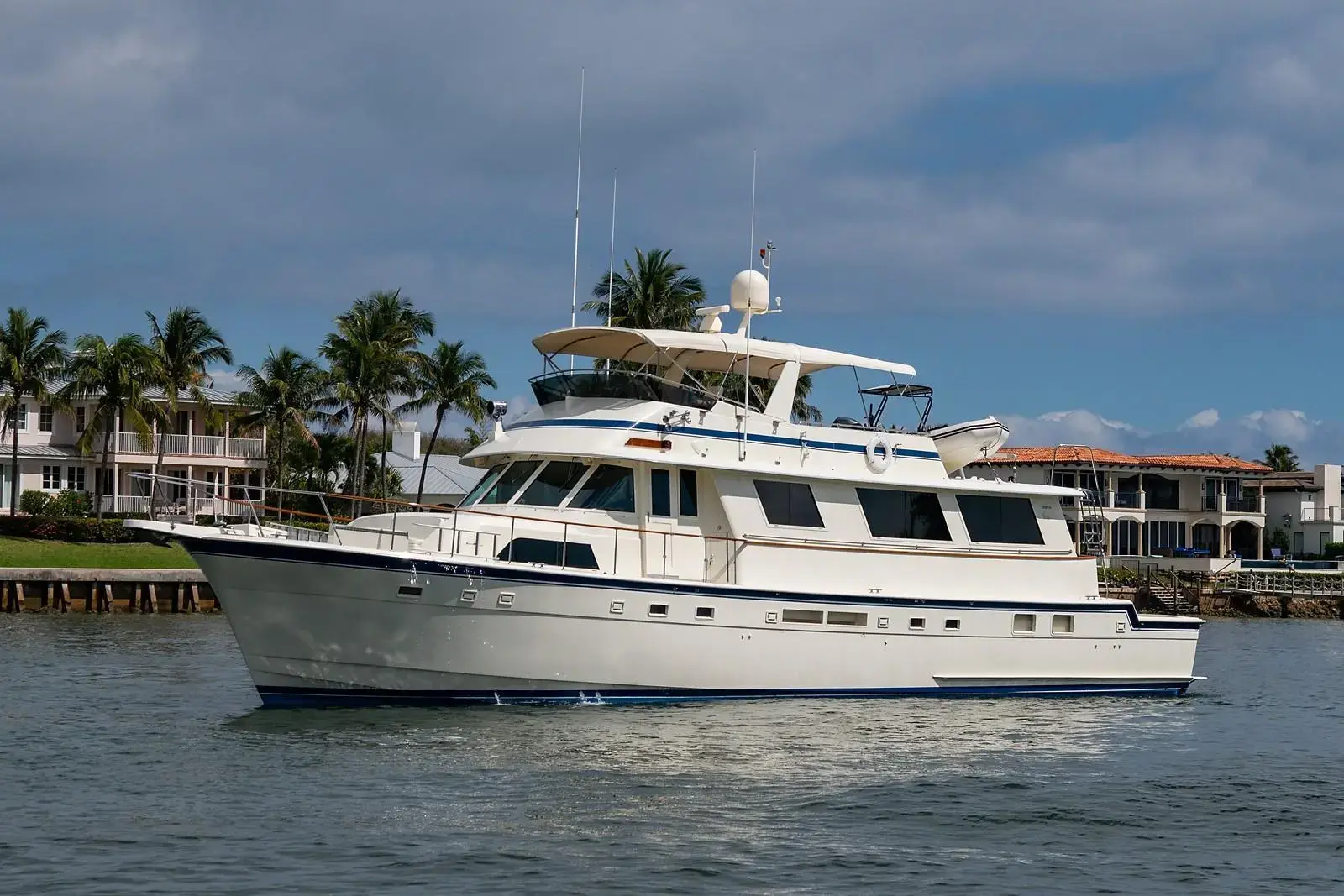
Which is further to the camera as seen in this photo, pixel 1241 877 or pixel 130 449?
pixel 130 449

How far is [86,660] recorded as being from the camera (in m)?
23.2

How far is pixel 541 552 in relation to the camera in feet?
58.0

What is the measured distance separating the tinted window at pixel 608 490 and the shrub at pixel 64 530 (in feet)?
93.4

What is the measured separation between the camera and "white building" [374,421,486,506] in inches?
2197

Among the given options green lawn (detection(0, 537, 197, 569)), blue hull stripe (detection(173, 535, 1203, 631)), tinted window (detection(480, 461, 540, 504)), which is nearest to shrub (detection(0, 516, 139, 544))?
green lawn (detection(0, 537, 197, 569))

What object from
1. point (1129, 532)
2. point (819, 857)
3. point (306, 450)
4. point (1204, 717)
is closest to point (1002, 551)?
point (1204, 717)

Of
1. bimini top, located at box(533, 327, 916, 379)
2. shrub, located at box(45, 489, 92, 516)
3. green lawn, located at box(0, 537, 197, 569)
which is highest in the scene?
bimini top, located at box(533, 327, 916, 379)

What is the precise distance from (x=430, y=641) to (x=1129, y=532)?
51.9 meters

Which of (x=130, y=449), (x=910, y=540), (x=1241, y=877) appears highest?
(x=130, y=449)

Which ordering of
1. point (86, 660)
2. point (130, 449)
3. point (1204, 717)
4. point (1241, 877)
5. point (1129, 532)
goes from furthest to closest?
point (1129, 532)
point (130, 449)
point (86, 660)
point (1204, 717)
point (1241, 877)

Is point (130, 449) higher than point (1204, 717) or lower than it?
higher

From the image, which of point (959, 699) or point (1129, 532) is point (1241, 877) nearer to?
point (959, 699)

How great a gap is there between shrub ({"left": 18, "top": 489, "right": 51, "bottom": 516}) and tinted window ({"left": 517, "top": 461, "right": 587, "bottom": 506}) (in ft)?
120

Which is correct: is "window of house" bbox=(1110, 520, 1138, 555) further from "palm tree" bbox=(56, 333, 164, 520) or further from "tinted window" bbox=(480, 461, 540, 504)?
"tinted window" bbox=(480, 461, 540, 504)
